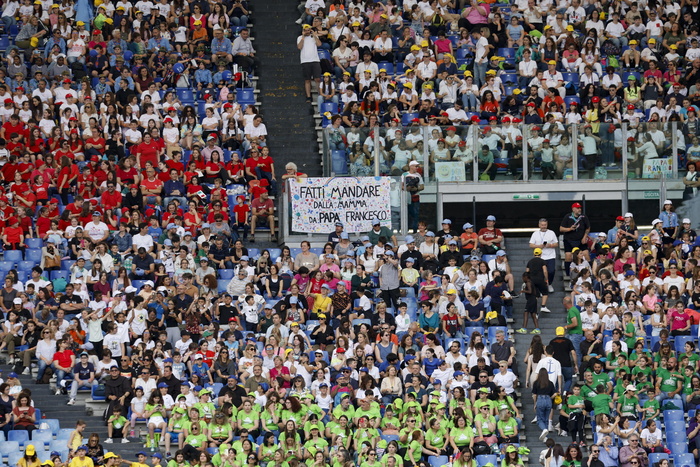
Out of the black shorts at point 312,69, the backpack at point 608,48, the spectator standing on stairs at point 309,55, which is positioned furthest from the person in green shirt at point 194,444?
the backpack at point 608,48

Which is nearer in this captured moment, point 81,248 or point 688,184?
point 81,248

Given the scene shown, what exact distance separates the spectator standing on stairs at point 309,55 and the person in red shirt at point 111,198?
685 cm

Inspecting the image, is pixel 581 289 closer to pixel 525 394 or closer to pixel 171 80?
pixel 525 394

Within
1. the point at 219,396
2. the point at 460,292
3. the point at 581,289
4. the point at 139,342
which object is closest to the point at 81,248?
the point at 139,342

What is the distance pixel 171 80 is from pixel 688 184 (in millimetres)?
12324

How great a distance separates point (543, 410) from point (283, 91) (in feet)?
43.2

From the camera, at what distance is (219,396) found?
A: 92.4 ft

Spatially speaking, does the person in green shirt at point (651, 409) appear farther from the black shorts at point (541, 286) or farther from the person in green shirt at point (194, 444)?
the person in green shirt at point (194, 444)

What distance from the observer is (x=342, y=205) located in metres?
33.8

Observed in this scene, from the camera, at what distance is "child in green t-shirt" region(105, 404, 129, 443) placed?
27.9 m

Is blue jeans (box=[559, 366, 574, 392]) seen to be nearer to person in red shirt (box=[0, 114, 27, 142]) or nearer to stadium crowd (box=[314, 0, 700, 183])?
stadium crowd (box=[314, 0, 700, 183])

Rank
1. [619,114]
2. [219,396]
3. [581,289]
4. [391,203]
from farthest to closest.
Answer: [619,114]
[391,203]
[581,289]
[219,396]

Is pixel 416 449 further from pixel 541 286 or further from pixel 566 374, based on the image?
pixel 541 286

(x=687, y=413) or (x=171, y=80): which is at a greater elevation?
(x=171, y=80)
